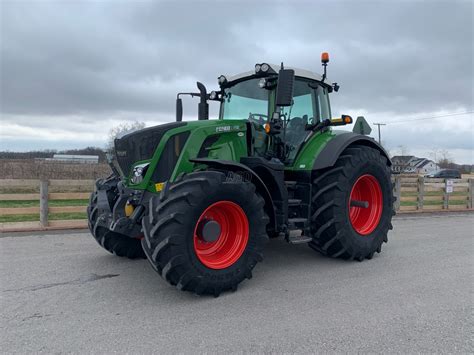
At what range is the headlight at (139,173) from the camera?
4.54m

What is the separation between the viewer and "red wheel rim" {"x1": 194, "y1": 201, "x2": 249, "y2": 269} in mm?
4281

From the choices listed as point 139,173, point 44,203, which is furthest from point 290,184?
point 44,203

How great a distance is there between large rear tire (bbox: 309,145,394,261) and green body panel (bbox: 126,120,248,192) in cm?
125

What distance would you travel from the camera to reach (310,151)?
5.56m

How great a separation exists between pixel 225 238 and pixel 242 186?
2.17 ft

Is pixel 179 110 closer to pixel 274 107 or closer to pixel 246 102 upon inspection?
pixel 246 102

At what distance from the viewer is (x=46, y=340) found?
3133mm

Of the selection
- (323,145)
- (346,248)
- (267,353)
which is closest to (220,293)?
(267,353)

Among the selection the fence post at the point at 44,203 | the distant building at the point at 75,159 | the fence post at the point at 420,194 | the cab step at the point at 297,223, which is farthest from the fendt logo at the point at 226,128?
the distant building at the point at 75,159

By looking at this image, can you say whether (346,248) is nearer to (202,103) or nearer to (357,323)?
(357,323)

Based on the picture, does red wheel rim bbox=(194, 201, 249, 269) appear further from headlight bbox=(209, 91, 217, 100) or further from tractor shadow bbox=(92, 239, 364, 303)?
headlight bbox=(209, 91, 217, 100)

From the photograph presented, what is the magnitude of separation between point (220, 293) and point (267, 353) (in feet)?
4.04

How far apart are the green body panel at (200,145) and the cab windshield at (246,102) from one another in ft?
1.56

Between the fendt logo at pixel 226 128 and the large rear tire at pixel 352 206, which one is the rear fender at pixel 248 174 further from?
the large rear tire at pixel 352 206
